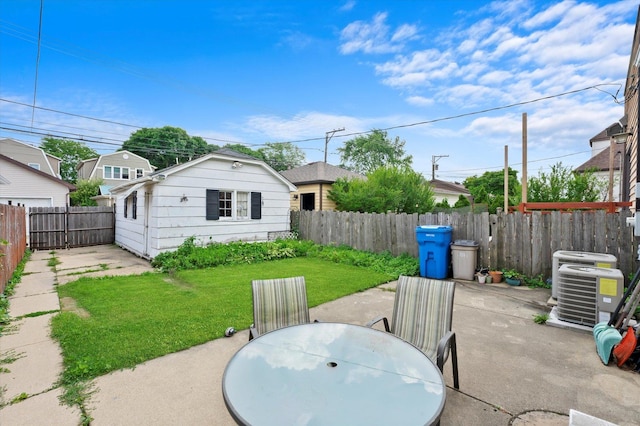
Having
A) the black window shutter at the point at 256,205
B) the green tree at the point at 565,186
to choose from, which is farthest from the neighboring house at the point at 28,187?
the green tree at the point at 565,186

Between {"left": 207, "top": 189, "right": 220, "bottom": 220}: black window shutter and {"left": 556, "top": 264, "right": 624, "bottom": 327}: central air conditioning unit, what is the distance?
28.0 feet

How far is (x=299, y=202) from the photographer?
1733cm

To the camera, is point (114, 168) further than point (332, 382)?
Yes

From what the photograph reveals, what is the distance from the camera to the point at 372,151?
30875 mm

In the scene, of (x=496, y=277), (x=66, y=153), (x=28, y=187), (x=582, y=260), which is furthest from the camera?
(x=66, y=153)

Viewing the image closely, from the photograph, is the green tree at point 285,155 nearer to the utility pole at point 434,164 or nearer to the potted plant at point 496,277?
the utility pole at point 434,164

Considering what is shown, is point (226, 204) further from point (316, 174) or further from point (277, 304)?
point (277, 304)

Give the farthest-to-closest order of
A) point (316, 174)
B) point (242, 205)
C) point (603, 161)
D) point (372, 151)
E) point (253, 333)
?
point (372, 151) < point (603, 161) < point (316, 174) < point (242, 205) < point (253, 333)

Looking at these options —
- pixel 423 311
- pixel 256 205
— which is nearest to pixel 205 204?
pixel 256 205

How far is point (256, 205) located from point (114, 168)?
2488 cm

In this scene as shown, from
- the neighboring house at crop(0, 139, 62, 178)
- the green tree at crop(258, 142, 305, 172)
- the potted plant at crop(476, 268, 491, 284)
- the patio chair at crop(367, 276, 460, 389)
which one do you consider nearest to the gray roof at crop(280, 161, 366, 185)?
the potted plant at crop(476, 268, 491, 284)

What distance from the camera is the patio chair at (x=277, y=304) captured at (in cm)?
273

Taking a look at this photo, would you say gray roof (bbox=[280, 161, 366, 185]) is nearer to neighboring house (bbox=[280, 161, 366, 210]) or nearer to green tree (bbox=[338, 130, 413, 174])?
neighboring house (bbox=[280, 161, 366, 210])

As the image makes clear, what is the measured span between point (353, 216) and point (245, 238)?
378 centimetres
